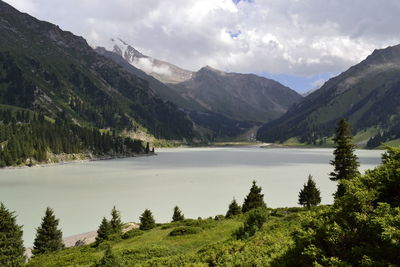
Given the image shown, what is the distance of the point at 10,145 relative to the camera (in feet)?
575

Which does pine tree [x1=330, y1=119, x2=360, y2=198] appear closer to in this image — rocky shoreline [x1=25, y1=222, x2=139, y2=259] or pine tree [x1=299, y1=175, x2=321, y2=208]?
pine tree [x1=299, y1=175, x2=321, y2=208]

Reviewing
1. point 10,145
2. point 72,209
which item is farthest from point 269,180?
point 10,145

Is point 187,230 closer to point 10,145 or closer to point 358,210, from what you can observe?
point 358,210

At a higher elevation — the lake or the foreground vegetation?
the foreground vegetation

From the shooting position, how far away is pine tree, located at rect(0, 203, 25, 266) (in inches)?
1302

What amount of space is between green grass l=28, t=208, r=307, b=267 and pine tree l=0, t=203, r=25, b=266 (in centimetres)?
214

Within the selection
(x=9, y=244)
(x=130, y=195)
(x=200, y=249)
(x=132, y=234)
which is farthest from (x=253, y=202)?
(x=130, y=195)

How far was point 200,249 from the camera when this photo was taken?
86.2ft

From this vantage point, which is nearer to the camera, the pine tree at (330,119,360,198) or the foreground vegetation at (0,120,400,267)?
the foreground vegetation at (0,120,400,267)

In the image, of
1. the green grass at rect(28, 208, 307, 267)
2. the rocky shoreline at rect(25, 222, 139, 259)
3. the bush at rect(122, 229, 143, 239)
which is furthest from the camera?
the rocky shoreline at rect(25, 222, 139, 259)

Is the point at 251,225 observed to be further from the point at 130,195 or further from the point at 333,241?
the point at 130,195

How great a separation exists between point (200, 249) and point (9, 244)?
2191 centimetres

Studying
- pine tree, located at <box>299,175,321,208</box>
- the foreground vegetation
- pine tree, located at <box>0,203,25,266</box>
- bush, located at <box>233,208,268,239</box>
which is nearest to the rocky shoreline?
pine tree, located at <box>0,203,25,266</box>

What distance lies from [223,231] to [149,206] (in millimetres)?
40351
